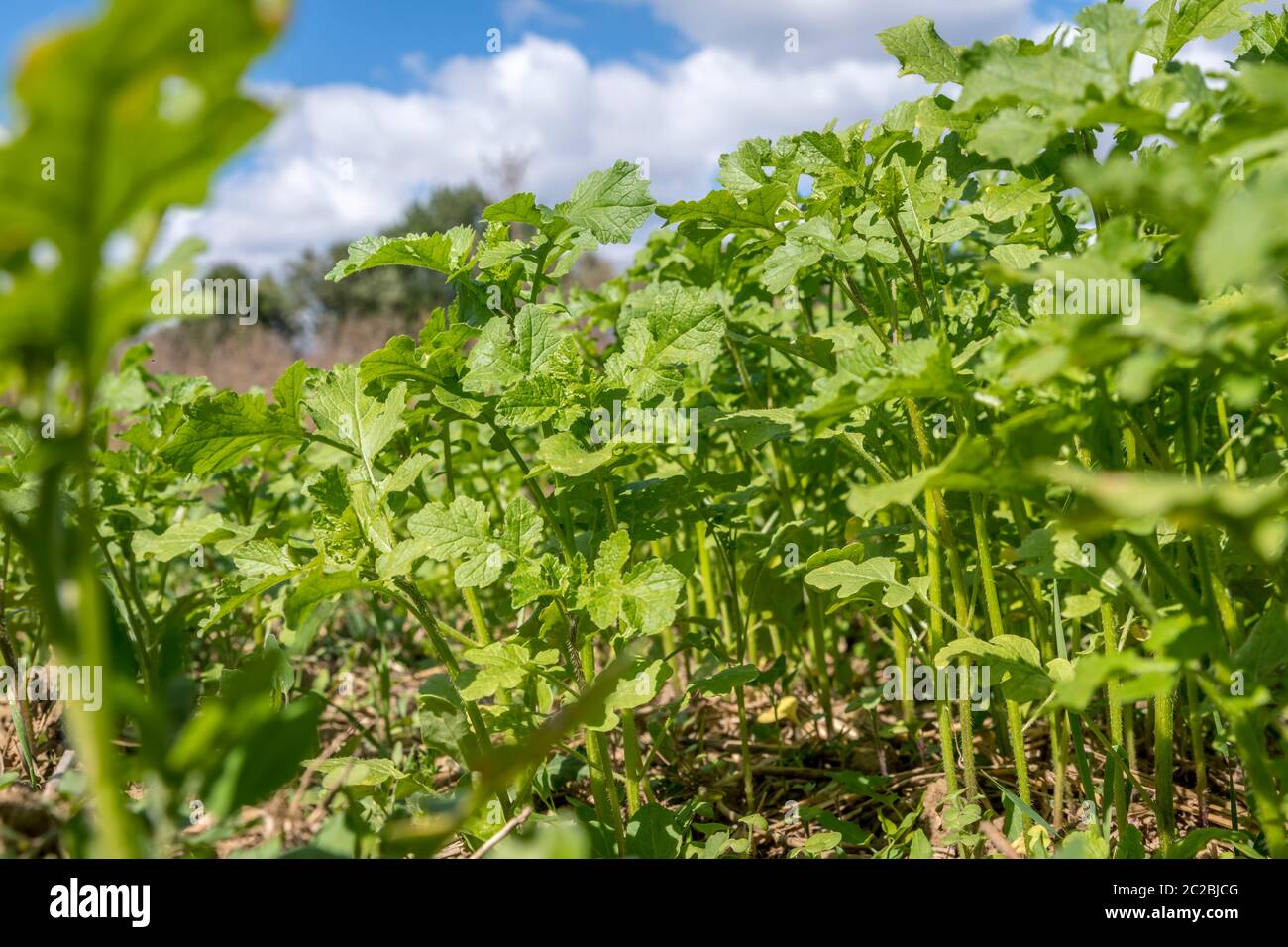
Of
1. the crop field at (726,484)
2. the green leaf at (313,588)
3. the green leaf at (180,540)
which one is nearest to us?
the crop field at (726,484)

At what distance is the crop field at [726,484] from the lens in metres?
0.71

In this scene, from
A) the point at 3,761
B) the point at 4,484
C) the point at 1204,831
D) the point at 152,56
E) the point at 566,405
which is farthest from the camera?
the point at 3,761

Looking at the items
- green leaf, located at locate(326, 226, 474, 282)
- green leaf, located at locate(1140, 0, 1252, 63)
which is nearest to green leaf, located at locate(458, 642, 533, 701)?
green leaf, located at locate(326, 226, 474, 282)

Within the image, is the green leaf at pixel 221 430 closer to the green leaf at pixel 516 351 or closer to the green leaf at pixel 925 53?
the green leaf at pixel 516 351

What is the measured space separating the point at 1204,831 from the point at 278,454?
2.44 m

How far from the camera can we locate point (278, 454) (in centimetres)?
280

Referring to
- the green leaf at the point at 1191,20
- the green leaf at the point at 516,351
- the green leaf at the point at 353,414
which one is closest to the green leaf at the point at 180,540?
the green leaf at the point at 353,414

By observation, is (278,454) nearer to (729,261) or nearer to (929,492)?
(729,261)

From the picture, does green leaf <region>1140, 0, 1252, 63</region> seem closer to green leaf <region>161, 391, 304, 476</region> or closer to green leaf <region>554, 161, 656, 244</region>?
green leaf <region>554, 161, 656, 244</region>

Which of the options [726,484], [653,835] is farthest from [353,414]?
[653,835]

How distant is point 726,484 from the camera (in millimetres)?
2025

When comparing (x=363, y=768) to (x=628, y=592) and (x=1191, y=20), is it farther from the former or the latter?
(x=1191, y=20)

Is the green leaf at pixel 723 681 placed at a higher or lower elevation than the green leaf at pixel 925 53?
lower
